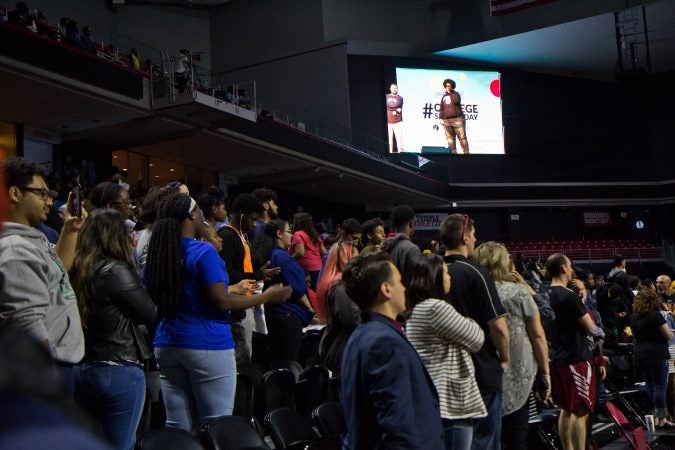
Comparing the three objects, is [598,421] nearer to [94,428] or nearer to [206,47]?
[94,428]

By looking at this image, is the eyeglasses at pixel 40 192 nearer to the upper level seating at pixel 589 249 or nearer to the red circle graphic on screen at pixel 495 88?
the upper level seating at pixel 589 249

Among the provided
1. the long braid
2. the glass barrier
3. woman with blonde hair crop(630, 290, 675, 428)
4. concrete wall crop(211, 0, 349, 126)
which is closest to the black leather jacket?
the long braid

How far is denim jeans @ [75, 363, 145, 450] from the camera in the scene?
2850 mm

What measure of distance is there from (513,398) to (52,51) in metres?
10.2

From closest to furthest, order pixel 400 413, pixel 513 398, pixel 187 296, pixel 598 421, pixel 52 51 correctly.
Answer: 1. pixel 400 413
2. pixel 187 296
3. pixel 513 398
4. pixel 598 421
5. pixel 52 51

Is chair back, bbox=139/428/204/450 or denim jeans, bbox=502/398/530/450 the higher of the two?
chair back, bbox=139/428/204/450

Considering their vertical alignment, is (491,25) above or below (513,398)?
above

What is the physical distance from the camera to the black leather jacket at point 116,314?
2.98m

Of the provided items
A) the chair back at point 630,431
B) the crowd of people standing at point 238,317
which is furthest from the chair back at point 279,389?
the chair back at point 630,431

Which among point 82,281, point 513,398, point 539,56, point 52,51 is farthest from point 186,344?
point 539,56

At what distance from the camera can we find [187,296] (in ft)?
10.9

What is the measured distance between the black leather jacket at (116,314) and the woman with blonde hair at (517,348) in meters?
2.30

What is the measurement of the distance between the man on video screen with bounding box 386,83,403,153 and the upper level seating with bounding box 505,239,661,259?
5.51 meters

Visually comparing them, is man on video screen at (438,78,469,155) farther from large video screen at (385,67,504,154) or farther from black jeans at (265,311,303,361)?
black jeans at (265,311,303,361)
